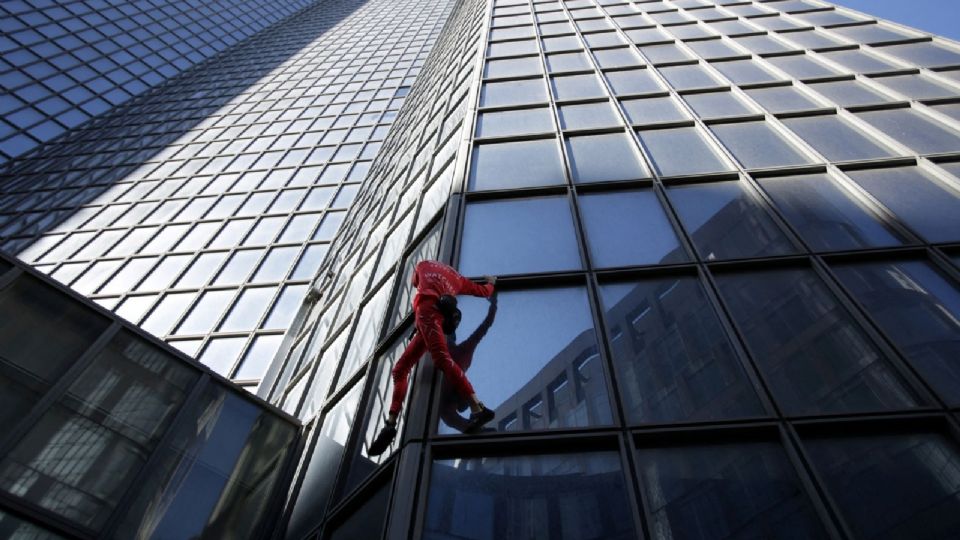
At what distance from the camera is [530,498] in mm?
4984

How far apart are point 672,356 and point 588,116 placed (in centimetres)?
684

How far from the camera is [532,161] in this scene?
1014cm

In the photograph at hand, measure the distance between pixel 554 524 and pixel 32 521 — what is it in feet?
19.1

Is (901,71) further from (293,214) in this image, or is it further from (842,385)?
(293,214)

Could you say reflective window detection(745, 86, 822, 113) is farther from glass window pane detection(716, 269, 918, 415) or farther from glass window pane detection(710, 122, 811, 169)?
glass window pane detection(716, 269, 918, 415)

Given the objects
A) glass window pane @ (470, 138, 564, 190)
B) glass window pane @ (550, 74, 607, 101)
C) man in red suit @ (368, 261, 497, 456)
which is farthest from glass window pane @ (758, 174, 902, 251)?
glass window pane @ (550, 74, 607, 101)

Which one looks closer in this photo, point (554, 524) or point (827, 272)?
point (554, 524)

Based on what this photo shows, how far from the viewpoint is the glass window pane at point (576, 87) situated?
1266 centimetres

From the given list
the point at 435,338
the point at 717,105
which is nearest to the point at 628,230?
the point at 435,338

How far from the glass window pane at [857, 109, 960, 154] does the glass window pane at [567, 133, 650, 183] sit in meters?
4.36

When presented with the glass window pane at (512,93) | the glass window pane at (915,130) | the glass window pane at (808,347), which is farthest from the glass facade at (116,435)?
the glass window pane at (915,130)

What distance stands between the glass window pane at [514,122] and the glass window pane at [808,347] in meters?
5.39

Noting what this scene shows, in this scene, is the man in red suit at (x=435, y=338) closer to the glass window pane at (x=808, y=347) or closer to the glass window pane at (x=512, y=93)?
the glass window pane at (x=808, y=347)

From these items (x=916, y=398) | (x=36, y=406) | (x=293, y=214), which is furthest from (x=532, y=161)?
(x=293, y=214)
